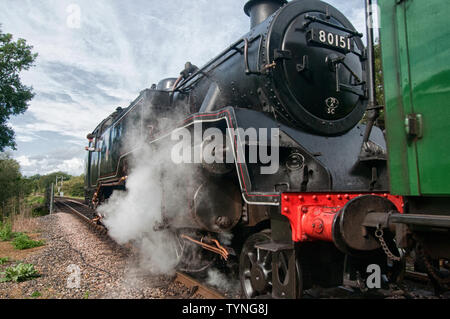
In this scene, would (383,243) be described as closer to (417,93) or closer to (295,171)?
(417,93)

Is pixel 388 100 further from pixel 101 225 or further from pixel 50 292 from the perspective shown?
pixel 101 225

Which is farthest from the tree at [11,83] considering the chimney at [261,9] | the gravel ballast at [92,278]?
the chimney at [261,9]

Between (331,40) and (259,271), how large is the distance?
2664 millimetres

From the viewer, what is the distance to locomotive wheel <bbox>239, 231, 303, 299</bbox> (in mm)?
2729

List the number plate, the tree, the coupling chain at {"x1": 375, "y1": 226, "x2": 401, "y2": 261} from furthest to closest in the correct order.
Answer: the tree, the number plate, the coupling chain at {"x1": 375, "y1": 226, "x2": 401, "y2": 261}

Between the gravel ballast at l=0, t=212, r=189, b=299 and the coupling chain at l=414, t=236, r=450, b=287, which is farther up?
the coupling chain at l=414, t=236, r=450, b=287

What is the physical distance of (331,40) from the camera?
12.2ft

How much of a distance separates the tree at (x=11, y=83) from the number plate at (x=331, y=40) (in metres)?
19.6

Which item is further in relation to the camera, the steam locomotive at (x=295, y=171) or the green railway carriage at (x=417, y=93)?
the steam locomotive at (x=295, y=171)

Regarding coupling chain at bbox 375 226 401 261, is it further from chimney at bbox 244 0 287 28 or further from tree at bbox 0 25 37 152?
tree at bbox 0 25 37 152

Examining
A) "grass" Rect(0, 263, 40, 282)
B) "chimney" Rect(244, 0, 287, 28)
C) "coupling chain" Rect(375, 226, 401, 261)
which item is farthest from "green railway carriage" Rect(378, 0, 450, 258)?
"grass" Rect(0, 263, 40, 282)

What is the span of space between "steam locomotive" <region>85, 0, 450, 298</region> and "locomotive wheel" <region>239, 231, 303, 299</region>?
10 mm

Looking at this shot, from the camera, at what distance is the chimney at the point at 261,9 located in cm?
457

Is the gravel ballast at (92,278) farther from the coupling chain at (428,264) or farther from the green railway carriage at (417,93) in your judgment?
the green railway carriage at (417,93)
